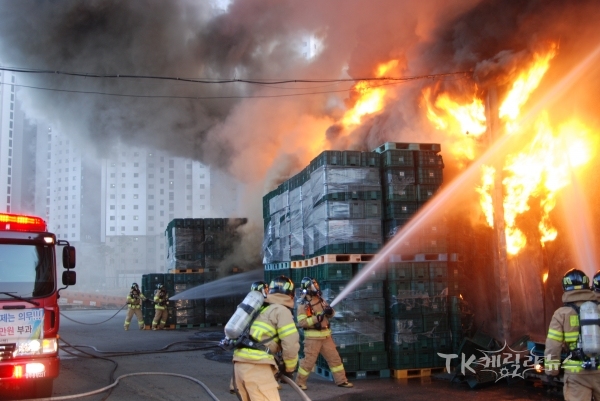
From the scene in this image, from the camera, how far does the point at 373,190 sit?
30.7ft

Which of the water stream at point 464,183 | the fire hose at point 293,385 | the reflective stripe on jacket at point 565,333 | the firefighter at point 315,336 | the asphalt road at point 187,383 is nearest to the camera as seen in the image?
the fire hose at point 293,385

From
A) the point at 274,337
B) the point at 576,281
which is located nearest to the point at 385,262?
the point at 576,281

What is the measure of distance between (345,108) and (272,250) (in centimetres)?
614

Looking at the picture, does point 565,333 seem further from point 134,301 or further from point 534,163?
point 134,301

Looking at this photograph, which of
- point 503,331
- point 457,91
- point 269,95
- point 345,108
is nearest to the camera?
point 503,331

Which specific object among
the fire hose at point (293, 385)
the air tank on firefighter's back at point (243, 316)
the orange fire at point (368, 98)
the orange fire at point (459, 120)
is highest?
the orange fire at point (368, 98)

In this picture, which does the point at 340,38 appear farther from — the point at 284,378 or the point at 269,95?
the point at 284,378

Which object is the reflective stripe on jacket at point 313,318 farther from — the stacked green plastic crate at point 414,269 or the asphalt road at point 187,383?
the stacked green plastic crate at point 414,269

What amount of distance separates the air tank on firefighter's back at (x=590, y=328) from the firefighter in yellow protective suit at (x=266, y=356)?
8.47 ft

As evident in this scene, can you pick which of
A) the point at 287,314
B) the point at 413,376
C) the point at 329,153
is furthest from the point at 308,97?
the point at 287,314

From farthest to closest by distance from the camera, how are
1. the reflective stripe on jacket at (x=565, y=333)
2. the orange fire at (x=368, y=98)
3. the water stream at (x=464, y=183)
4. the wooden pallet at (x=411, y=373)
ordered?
the orange fire at (x=368, y=98) < the water stream at (x=464, y=183) < the wooden pallet at (x=411, y=373) < the reflective stripe on jacket at (x=565, y=333)

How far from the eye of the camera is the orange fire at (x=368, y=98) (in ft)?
49.3

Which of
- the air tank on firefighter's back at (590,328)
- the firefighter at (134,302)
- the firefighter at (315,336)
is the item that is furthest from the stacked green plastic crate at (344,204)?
the firefighter at (134,302)

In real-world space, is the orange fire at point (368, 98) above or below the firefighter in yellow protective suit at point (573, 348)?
above
